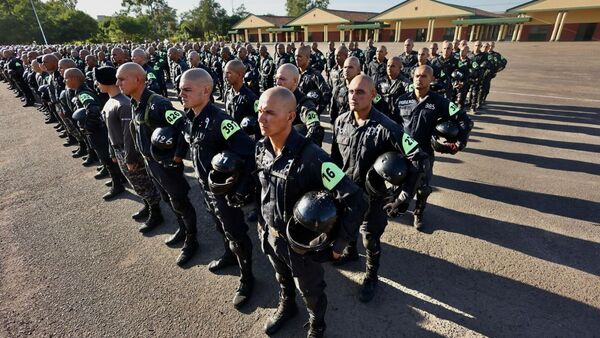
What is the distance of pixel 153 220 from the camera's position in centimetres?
500

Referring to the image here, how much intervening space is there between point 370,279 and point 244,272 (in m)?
1.53

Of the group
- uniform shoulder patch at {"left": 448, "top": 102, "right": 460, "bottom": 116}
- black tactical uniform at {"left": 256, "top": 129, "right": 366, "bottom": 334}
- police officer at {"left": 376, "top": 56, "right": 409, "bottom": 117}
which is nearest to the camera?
black tactical uniform at {"left": 256, "top": 129, "right": 366, "bottom": 334}

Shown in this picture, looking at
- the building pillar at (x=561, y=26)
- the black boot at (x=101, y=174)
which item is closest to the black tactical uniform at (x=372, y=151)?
Result: the black boot at (x=101, y=174)

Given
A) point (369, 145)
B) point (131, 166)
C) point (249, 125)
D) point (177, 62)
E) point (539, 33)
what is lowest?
point (131, 166)

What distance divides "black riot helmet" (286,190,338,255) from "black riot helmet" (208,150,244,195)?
76 cm

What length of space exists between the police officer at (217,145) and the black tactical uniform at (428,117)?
250 centimetres

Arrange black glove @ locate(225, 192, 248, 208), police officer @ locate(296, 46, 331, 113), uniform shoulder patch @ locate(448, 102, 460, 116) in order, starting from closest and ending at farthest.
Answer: black glove @ locate(225, 192, 248, 208)
uniform shoulder patch @ locate(448, 102, 460, 116)
police officer @ locate(296, 46, 331, 113)

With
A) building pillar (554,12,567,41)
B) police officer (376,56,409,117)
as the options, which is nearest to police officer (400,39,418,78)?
police officer (376,56,409,117)

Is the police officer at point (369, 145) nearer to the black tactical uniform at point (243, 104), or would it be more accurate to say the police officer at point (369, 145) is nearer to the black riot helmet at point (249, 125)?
the black riot helmet at point (249, 125)

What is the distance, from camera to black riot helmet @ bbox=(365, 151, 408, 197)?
8.58 ft

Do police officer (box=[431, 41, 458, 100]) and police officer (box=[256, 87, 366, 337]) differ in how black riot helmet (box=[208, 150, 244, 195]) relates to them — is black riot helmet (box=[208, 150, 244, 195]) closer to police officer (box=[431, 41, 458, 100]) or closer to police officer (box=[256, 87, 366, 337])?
police officer (box=[256, 87, 366, 337])

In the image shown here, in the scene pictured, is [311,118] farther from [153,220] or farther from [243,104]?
[153,220]

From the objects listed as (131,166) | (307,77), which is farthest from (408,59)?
(131,166)

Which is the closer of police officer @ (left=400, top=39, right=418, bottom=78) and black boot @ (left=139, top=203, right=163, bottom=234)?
black boot @ (left=139, top=203, right=163, bottom=234)
